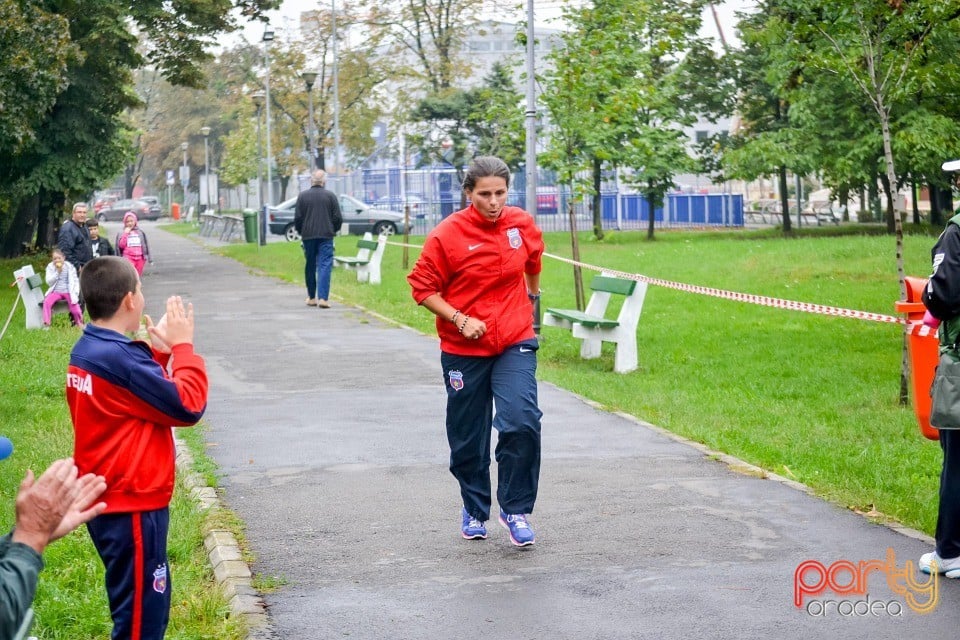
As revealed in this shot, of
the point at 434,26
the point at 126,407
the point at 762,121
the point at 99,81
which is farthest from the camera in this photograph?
the point at 434,26

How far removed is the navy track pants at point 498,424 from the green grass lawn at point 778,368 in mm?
1979

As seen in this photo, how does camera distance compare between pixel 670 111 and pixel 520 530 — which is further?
pixel 670 111

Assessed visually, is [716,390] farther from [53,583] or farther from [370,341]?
[53,583]

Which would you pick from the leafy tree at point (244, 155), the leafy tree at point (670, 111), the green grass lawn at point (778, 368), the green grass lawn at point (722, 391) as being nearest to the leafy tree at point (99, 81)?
the green grass lawn at point (722, 391)

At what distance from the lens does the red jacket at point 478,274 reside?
6582 millimetres

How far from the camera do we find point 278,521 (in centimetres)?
725

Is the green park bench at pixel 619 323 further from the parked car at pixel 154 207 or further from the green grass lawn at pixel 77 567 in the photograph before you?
the parked car at pixel 154 207

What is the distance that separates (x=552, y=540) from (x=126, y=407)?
302 cm

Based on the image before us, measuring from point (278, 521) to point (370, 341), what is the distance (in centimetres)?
865

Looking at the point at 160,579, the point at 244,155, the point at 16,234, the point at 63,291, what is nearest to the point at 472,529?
the point at 160,579

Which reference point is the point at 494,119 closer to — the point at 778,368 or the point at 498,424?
the point at 778,368

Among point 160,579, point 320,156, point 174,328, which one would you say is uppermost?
point 320,156

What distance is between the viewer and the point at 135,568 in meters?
4.30

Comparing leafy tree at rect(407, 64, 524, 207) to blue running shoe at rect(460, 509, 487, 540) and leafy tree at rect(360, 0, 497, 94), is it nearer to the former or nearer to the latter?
leafy tree at rect(360, 0, 497, 94)
